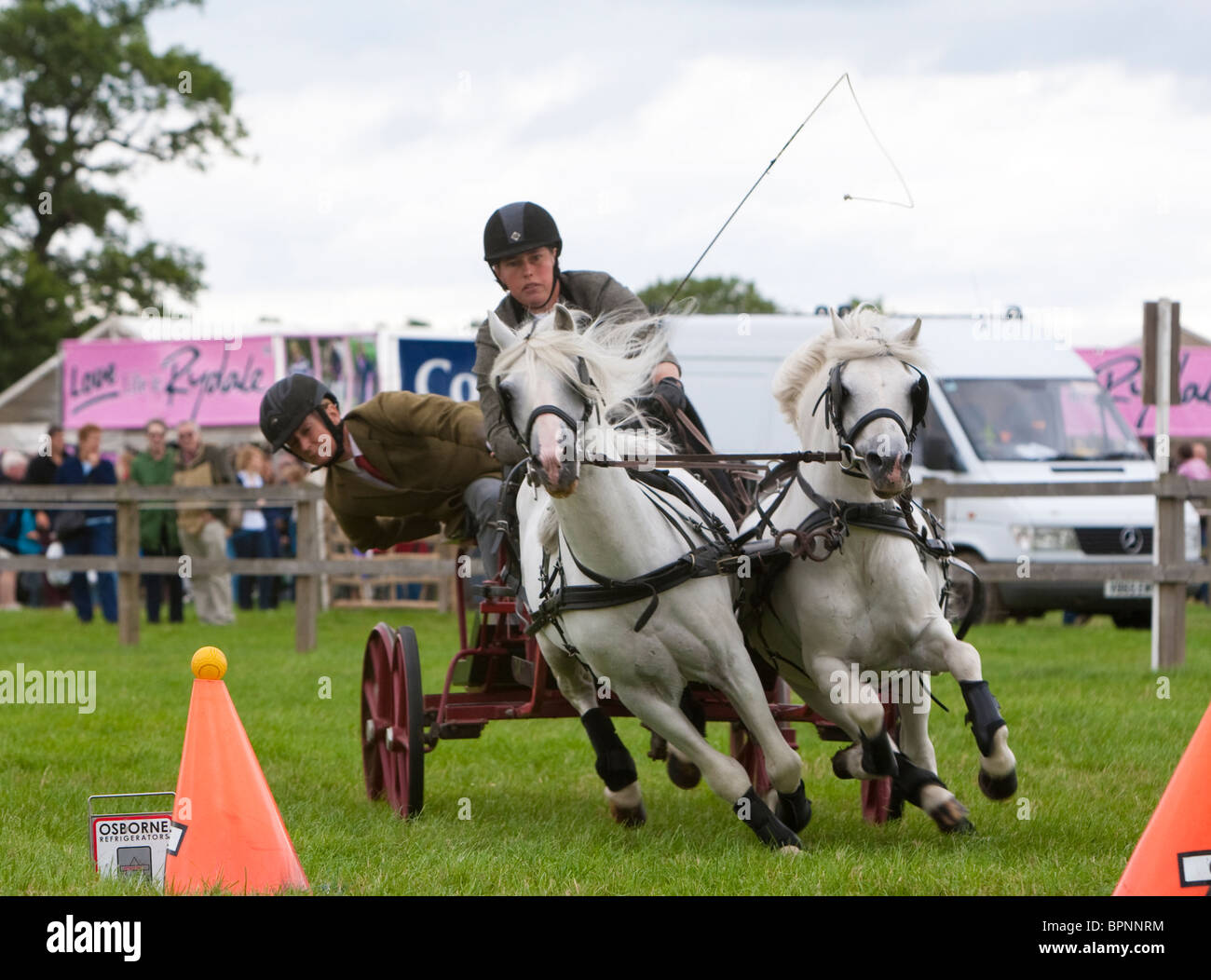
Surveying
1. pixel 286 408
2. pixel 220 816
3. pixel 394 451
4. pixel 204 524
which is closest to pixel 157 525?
pixel 204 524

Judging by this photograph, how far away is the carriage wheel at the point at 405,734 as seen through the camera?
20.0ft

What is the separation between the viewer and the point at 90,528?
1564 centimetres

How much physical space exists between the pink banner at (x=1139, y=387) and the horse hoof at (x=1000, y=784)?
1364 cm

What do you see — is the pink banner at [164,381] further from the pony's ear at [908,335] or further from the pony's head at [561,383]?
the pony's ear at [908,335]

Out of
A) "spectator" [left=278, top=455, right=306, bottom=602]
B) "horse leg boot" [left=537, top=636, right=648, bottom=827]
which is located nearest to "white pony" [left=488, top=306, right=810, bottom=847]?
"horse leg boot" [left=537, top=636, right=648, bottom=827]

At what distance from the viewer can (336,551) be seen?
18.6 m

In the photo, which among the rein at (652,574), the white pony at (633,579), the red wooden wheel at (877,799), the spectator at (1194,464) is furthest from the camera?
the spectator at (1194,464)

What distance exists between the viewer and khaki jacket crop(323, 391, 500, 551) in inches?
257

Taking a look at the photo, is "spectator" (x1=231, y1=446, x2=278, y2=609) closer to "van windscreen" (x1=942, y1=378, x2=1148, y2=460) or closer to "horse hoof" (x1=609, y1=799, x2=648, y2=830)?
"van windscreen" (x1=942, y1=378, x2=1148, y2=460)

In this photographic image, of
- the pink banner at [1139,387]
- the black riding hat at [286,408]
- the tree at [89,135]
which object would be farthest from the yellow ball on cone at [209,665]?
the tree at [89,135]

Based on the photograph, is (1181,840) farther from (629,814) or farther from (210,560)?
(210,560)
